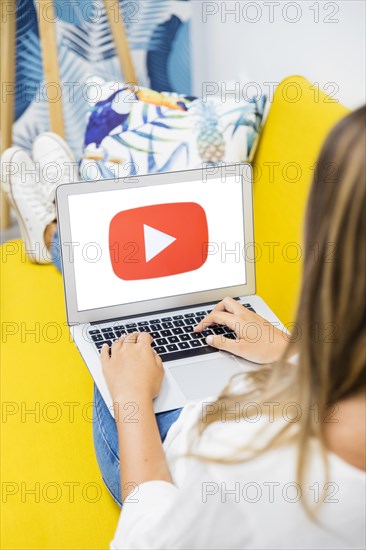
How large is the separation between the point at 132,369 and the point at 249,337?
21cm

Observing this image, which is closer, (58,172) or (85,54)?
(58,172)

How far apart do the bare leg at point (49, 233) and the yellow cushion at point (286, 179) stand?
490 mm

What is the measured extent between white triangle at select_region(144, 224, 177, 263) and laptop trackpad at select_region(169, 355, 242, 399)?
0.23m

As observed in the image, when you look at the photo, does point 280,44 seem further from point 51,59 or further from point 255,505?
point 255,505

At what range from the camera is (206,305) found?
132 centimetres

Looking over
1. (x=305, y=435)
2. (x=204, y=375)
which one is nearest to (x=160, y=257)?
(x=204, y=375)

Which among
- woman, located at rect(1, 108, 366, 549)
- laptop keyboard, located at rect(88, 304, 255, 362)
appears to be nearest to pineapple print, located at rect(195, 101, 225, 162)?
laptop keyboard, located at rect(88, 304, 255, 362)

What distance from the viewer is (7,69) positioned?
2215mm

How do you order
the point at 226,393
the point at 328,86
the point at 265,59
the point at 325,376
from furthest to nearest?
1. the point at 265,59
2. the point at 328,86
3. the point at 226,393
4. the point at 325,376

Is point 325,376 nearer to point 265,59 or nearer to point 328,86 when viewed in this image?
point 328,86

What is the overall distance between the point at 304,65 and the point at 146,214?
726 mm

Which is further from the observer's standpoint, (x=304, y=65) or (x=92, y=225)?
(x=304, y=65)

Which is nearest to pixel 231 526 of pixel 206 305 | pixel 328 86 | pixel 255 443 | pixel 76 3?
pixel 255 443

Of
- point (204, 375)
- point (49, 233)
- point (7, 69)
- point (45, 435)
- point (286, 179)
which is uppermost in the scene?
point (7, 69)
